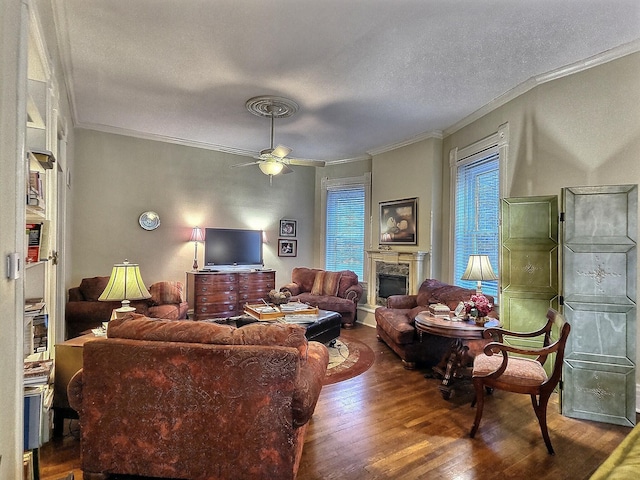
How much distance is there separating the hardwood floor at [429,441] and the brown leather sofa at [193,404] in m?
0.43

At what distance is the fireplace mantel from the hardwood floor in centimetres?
228

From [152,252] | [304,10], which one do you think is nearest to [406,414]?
[304,10]

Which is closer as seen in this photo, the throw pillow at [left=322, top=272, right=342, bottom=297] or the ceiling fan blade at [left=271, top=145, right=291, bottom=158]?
the ceiling fan blade at [left=271, top=145, right=291, bottom=158]

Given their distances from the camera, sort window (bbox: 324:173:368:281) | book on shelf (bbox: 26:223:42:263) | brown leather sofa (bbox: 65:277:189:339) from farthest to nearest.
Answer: window (bbox: 324:173:368:281) → brown leather sofa (bbox: 65:277:189:339) → book on shelf (bbox: 26:223:42:263)

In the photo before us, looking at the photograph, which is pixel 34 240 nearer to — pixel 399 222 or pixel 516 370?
pixel 516 370

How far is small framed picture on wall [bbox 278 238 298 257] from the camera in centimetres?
711

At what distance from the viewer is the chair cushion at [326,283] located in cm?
632

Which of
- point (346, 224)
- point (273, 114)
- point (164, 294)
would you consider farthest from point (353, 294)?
point (273, 114)

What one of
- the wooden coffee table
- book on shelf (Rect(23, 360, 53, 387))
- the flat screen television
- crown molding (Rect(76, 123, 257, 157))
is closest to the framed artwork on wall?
the flat screen television

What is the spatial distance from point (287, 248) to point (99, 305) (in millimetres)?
3528

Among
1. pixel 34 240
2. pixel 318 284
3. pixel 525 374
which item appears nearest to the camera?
pixel 34 240

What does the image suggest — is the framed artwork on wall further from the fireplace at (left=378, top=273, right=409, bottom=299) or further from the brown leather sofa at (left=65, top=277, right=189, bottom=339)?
the brown leather sofa at (left=65, top=277, right=189, bottom=339)

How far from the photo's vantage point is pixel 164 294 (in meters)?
4.95

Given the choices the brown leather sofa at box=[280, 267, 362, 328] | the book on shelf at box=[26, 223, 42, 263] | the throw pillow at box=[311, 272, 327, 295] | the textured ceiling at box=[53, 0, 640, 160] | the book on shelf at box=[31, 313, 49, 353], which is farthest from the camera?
the throw pillow at box=[311, 272, 327, 295]
